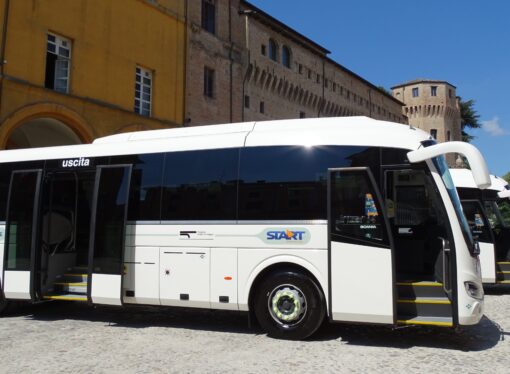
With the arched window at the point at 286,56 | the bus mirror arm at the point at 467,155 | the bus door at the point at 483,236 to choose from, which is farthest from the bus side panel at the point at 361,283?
the arched window at the point at 286,56

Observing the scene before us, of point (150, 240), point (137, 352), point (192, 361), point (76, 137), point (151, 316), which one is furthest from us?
point (76, 137)

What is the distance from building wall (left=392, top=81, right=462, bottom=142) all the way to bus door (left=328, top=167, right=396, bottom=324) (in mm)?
67410

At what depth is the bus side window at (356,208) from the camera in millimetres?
6277

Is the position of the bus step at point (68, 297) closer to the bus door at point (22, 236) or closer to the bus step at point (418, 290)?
the bus door at point (22, 236)

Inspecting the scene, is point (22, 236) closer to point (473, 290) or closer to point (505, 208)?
point (473, 290)

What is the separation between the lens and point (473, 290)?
6051mm

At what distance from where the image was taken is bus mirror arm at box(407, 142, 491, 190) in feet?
18.5

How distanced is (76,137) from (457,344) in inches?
640

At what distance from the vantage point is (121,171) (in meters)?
7.84

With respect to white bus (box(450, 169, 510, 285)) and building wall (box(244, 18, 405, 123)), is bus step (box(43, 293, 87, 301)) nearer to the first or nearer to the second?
white bus (box(450, 169, 510, 285))

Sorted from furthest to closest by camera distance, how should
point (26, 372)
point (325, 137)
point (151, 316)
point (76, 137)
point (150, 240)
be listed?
1. point (76, 137)
2. point (151, 316)
3. point (150, 240)
4. point (325, 137)
5. point (26, 372)

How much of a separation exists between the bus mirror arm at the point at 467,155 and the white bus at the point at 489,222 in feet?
17.4

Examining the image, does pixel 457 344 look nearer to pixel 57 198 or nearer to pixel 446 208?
pixel 446 208

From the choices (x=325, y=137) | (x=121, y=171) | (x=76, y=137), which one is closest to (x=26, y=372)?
(x=121, y=171)
